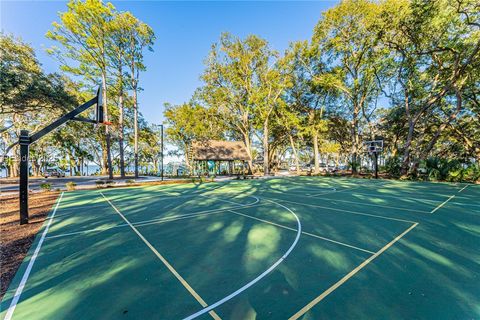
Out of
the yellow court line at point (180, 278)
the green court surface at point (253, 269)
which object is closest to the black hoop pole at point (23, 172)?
the green court surface at point (253, 269)

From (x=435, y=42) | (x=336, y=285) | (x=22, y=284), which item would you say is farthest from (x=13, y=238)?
(x=435, y=42)

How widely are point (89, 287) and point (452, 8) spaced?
970 inches

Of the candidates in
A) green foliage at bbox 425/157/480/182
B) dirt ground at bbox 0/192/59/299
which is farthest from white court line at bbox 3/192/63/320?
green foliage at bbox 425/157/480/182

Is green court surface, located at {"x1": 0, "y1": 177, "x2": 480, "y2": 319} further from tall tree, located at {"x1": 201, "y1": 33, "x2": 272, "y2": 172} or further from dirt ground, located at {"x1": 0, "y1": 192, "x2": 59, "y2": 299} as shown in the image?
tall tree, located at {"x1": 201, "y1": 33, "x2": 272, "y2": 172}

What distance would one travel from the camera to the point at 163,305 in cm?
275

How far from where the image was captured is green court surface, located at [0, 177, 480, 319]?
267 cm

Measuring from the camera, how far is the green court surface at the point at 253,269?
2.67 m

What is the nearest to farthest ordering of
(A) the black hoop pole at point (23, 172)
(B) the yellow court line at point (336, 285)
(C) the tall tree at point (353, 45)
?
(B) the yellow court line at point (336, 285) → (A) the black hoop pole at point (23, 172) → (C) the tall tree at point (353, 45)

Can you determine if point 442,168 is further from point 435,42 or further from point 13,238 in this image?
point 13,238

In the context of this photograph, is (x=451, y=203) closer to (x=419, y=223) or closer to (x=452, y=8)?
(x=419, y=223)

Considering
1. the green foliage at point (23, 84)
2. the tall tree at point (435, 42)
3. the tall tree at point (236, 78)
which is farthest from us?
the tall tree at point (236, 78)

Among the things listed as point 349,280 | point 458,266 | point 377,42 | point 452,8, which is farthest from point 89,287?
point 377,42

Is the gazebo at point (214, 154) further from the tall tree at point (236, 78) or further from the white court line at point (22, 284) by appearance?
the white court line at point (22, 284)

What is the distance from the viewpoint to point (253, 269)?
3627mm
